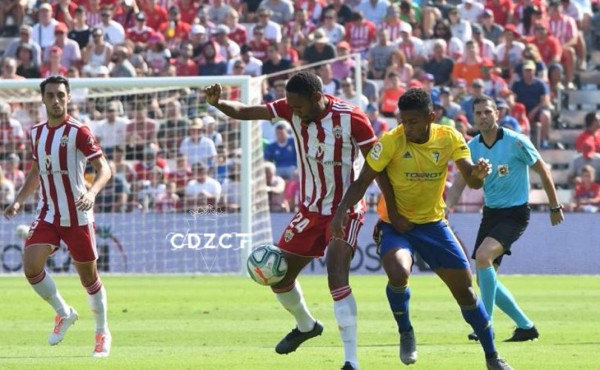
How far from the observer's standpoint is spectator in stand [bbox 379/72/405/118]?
28000 mm

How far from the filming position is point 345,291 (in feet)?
35.3

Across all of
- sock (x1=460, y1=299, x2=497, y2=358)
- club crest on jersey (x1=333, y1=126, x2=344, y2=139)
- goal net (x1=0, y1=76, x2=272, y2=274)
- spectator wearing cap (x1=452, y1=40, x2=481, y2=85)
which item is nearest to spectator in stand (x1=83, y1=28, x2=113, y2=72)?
goal net (x1=0, y1=76, x2=272, y2=274)

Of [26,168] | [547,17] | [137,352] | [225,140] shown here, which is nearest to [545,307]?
[137,352]

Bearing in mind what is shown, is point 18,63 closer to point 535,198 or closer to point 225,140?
point 225,140

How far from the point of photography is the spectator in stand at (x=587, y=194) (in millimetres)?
25688

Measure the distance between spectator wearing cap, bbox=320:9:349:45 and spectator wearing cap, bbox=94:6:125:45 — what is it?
4.33 m

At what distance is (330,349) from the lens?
500 inches

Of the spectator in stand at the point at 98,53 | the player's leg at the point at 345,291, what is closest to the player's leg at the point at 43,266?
the player's leg at the point at 345,291

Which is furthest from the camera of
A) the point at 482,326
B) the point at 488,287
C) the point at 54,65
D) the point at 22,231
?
the point at 54,65

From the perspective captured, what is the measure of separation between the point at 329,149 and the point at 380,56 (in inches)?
725

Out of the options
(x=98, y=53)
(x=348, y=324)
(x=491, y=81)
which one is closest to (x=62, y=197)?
(x=348, y=324)

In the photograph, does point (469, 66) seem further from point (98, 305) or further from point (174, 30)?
point (98, 305)

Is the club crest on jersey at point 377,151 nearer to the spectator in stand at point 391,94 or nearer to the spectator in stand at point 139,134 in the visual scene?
the spectator in stand at point 139,134

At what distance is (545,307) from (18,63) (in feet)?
49.6
